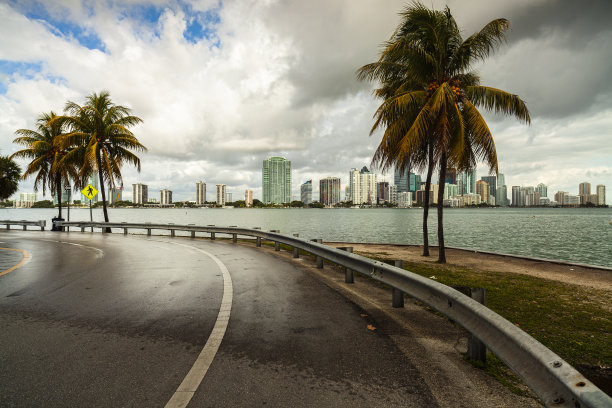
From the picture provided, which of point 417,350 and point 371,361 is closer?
point 371,361

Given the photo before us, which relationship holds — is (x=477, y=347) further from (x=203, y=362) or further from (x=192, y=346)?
(x=192, y=346)

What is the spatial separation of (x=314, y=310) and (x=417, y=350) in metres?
1.87

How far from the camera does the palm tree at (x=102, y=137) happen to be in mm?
23375

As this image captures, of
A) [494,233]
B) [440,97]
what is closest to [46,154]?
[440,97]

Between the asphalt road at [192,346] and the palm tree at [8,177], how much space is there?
36.6 metres

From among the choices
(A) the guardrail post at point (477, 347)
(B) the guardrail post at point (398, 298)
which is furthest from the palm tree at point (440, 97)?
(A) the guardrail post at point (477, 347)

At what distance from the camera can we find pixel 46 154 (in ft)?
89.8

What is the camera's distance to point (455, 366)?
3.22m

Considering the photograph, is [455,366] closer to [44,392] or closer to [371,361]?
[371,361]

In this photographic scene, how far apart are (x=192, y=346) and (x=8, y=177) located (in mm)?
42889

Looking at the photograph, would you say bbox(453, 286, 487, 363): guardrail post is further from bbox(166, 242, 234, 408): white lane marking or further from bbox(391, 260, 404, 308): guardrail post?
bbox(166, 242, 234, 408): white lane marking

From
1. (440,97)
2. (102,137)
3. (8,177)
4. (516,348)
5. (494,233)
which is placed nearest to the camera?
(516,348)

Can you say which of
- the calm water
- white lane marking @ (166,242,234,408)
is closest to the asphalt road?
white lane marking @ (166,242,234,408)

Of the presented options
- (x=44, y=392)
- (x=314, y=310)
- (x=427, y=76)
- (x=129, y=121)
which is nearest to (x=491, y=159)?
(x=427, y=76)
